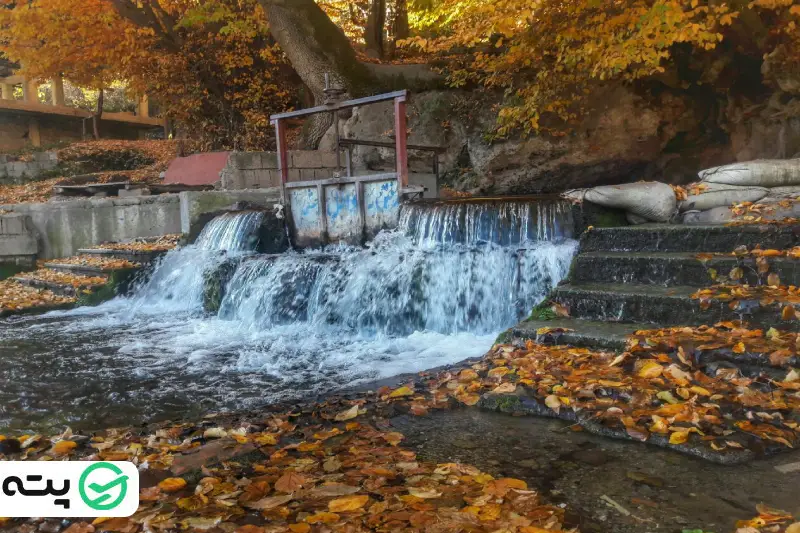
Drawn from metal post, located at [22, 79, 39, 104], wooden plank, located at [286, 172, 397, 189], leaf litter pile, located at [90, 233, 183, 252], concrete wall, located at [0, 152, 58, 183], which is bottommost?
leaf litter pile, located at [90, 233, 183, 252]

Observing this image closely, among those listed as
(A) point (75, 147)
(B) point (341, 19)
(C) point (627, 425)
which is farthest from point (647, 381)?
(A) point (75, 147)

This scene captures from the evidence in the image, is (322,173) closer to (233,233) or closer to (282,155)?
(282,155)

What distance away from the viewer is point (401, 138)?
9156 mm

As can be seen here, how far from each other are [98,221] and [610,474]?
12.3 meters

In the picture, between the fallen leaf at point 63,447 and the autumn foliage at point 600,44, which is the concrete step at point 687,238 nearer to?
the autumn foliage at point 600,44

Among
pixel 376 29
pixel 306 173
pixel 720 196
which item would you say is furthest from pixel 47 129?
pixel 720 196

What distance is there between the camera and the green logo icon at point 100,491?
8.55ft

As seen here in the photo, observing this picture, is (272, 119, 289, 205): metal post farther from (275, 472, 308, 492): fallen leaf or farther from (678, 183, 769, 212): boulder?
(275, 472, 308, 492): fallen leaf

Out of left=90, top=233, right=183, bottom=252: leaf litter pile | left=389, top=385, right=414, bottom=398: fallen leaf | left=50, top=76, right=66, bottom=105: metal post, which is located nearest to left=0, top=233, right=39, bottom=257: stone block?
left=90, top=233, right=183, bottom=252: leaf litter pile

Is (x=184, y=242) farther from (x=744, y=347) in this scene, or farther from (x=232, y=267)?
(x=744, y=347)

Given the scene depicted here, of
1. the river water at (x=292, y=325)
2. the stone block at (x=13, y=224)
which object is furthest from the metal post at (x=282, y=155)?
the stone block at (x=13, y=224)

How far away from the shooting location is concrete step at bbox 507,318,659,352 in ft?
15.1

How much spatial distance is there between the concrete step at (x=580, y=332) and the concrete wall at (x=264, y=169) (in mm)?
8552

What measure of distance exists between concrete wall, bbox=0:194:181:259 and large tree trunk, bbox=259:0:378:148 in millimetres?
4632
